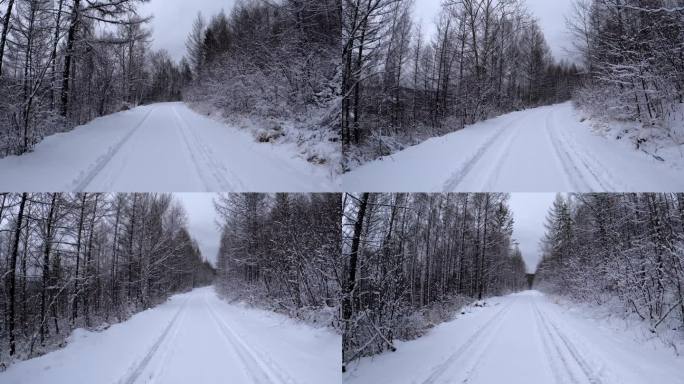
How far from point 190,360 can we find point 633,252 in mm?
11181

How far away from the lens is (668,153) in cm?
835

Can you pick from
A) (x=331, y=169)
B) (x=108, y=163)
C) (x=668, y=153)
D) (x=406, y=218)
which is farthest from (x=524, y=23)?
(x=108, y=163)

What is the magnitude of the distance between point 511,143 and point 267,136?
7606mm

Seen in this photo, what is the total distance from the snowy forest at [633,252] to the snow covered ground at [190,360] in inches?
269

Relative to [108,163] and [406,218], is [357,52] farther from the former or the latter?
[108,163]

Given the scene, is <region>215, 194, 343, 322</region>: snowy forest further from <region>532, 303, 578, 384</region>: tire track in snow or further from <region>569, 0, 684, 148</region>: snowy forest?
<region>569, 0, 684, 148</region>: snowy forest

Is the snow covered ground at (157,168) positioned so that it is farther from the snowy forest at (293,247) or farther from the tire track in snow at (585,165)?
the tire track in snow at (585,165)

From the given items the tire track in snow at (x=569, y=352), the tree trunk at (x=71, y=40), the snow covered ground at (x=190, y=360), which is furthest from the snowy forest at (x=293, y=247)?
the tree trunk at (x=71, y=40)

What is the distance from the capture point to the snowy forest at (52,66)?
8516 mm

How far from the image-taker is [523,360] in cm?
661

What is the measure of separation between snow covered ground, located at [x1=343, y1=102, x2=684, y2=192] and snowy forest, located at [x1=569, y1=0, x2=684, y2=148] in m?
1.01

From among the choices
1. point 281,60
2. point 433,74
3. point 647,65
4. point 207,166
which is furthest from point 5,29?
point 433,74

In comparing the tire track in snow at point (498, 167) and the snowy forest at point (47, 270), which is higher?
the tire track in snow at point (498, 167)

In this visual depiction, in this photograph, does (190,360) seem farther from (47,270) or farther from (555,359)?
(555,359)
